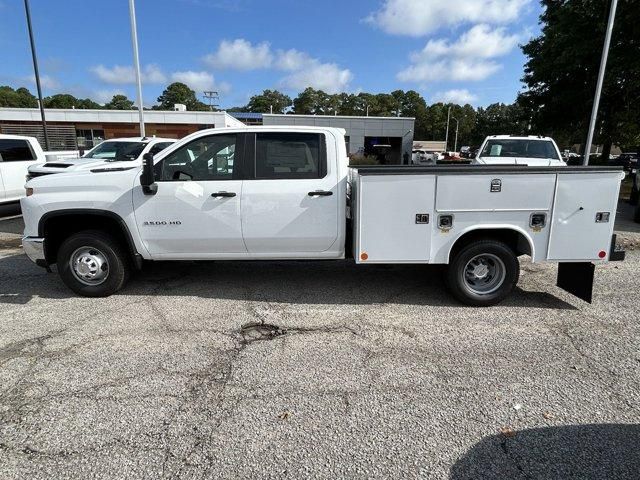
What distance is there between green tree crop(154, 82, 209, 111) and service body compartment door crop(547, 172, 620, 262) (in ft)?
435

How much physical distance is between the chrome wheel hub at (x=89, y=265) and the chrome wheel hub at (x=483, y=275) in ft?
13.7

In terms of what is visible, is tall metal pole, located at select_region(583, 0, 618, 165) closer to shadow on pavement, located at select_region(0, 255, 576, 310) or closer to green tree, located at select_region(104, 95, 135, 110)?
shadow on pavement, located at select_region(0, 255, 576, 310)

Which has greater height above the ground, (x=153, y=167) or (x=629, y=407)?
(x=153, y=167)

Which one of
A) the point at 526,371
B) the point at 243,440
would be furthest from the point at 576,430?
the point at 243,440

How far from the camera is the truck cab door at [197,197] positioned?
16.0 ft

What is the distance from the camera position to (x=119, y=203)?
195 inches

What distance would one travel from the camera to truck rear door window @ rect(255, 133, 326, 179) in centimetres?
491

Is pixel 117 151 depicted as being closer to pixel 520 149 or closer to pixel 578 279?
pixel 520 149

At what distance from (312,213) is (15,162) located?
934 centimetres

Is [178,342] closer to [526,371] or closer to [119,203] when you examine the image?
[119,203]

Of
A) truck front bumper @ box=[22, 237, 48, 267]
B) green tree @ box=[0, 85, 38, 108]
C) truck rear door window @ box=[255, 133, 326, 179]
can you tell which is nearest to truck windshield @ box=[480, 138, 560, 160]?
truck rear door window @ box=[255, 133, 326, 179]

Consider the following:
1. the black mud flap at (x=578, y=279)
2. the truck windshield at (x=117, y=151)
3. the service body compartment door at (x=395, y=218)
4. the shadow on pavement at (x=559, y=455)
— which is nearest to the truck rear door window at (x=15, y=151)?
the truck windshield at (x=117, y=151)

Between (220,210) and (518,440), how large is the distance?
3546 millimetres

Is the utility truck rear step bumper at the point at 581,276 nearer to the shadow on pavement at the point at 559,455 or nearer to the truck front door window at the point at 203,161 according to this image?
the shadow on pavement at the point at 559,455
